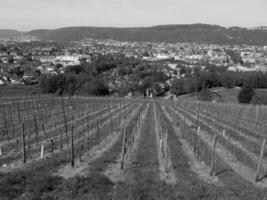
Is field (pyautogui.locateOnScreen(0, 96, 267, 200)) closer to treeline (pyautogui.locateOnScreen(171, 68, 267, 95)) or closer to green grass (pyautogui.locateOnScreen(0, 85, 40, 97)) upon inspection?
green grass (pyautogui.locateOnScreen(0, 85, 40, 97))

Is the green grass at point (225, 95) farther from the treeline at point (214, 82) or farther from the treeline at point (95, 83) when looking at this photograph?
the treeline at point (95, 83)

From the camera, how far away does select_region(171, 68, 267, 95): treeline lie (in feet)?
265

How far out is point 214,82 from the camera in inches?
3420

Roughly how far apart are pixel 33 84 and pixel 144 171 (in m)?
77.2

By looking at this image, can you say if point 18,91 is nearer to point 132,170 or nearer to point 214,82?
point 214,82

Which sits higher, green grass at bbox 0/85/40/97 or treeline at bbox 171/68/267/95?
treeline at bbox 171/68/267/95

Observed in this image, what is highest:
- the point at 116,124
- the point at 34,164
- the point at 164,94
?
the point at 34,164

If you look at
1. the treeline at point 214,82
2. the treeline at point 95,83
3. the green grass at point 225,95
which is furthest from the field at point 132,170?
the treeline at point 214,82

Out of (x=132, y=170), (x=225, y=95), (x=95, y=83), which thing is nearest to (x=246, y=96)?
(x=225, y=95)

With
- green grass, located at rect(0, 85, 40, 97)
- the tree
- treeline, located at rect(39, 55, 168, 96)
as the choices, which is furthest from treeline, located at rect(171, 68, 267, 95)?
green grass, located at rect(0, 85, 40, 97)

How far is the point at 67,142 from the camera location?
49.8ft

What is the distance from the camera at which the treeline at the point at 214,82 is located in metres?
80.6

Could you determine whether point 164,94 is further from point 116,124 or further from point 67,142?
point 67,142

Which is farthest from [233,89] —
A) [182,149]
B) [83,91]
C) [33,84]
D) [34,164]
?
[34,164]
